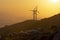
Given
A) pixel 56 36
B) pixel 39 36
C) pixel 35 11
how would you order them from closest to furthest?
pixel 56 36, pixel 39 36, pixel 35 11

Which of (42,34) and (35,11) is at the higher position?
(35,11)

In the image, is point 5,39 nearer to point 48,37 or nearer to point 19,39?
point 19,39

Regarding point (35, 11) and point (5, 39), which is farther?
point (35, 11)

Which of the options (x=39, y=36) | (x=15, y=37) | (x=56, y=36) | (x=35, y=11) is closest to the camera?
(x=56, y=36)

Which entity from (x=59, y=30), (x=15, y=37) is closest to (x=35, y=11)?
(x=15, y=37)

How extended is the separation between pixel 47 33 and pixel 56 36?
3161 mm

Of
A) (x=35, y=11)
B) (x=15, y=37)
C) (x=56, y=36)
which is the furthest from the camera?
(x=35, y=11)

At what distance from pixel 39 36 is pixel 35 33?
74.7 inches

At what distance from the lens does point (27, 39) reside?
141ft

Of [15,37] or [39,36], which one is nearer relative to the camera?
[39,36]

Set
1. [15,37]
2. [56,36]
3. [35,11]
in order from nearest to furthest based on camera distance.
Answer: [56,36]
[15,37]
[35,11]

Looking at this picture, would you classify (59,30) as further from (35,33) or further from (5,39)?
(5,39)

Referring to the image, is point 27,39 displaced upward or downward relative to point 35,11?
downward

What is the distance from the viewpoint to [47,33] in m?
42.5
